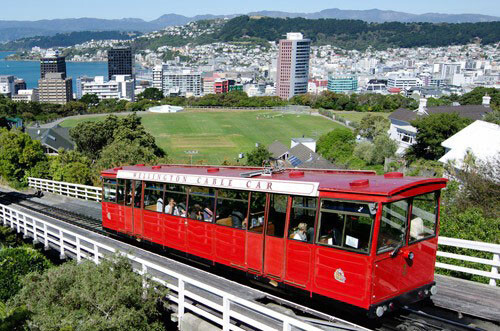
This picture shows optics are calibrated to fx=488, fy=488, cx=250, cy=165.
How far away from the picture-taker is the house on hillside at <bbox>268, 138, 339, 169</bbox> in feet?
193

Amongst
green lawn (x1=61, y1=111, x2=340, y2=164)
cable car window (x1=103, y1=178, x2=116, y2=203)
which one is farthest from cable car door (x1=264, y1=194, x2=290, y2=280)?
green lawn (x1=61, y1=111, x2=340, y2=164)

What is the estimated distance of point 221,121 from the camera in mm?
126125

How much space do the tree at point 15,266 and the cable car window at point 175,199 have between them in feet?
14.3

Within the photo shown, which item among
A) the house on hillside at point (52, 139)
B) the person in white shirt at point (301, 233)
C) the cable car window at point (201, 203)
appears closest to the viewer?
the person in white shirt at point (301, 233)

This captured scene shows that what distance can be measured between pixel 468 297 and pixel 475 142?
3151 cm

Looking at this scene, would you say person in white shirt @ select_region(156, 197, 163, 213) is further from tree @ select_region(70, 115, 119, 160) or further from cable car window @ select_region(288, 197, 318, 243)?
tree @ select_region(70, 115, 119, 160)

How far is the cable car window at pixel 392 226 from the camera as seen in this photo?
8930mm

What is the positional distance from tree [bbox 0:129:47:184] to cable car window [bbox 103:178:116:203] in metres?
21.7

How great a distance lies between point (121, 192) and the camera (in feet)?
51.9

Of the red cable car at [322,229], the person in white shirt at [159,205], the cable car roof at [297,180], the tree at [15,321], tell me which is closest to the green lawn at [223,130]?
the person in white shirt at [159,205]

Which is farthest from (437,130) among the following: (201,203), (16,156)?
(201,203)

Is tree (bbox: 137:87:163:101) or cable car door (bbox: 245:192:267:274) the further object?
tree (bbox: 137:87:163:101)

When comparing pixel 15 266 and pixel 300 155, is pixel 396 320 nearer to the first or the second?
pixel 15 266

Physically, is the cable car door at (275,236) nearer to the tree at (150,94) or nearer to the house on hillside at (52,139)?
the house on hillside at (52,139)
